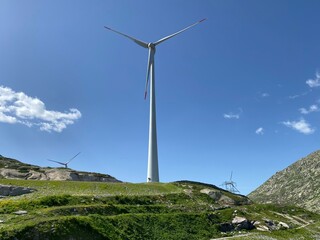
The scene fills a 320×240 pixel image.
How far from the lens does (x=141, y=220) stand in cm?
5319

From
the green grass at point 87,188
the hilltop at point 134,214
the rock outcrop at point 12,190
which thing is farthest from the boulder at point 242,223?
the rock outcrop at point 12,190

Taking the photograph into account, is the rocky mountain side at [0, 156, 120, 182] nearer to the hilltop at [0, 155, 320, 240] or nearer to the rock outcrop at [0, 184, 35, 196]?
the hilltop at [0, 155, 320, 240]

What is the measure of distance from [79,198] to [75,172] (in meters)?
47.6

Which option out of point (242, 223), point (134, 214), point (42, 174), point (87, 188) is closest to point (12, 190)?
point (87, 188)

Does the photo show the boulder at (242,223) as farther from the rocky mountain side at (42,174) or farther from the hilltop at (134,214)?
the rocky mountain side at (42,174)

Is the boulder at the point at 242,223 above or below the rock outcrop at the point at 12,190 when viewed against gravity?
below

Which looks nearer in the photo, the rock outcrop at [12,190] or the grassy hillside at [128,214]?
the grassy hillside at [128,214]

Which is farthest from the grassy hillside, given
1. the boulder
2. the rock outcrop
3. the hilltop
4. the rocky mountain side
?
the rocky mountain side

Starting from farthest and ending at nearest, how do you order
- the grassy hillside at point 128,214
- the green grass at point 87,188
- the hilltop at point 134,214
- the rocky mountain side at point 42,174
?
the rocky mountain side at point 42,174
the green grass at point 87,188
the hilltop at point 134,214
the grassy hillside at point 128,214

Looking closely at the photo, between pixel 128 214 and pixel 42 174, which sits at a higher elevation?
pixel 42 174

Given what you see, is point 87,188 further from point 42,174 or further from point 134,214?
point 42,174

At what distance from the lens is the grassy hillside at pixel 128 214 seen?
4184 cm

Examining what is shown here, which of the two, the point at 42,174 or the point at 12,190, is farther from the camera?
the point at 42,174

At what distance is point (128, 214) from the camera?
53.2 meters
